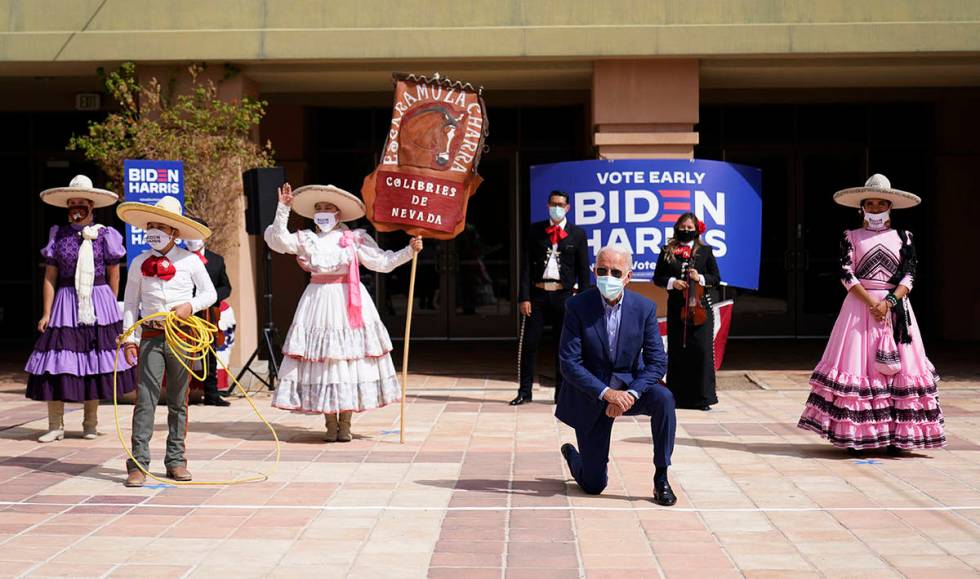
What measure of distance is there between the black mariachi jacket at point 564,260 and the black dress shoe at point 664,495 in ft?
14.8

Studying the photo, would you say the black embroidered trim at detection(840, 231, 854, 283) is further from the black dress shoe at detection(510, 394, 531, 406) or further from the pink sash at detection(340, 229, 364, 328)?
the black dress shoe at detection(510, 394, 531, 406)

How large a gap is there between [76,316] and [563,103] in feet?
32.4

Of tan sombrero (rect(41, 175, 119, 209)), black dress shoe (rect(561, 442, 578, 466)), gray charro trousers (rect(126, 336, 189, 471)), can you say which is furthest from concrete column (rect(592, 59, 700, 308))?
gray charro trousers (rect(126, 336, 189, 471))

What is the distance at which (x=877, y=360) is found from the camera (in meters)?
8.62

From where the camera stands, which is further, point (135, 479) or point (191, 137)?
point (191, 137)

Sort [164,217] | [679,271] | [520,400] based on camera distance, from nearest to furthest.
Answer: [164,217], [679,271], [520,400]

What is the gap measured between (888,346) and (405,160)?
3.79 meters

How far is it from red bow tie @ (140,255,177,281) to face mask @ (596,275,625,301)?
272 centimetres

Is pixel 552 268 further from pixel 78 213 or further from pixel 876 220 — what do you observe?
pixel 78 213

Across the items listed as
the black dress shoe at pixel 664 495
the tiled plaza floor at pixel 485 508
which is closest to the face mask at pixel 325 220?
the tiled plaza floor at pixel 485 508

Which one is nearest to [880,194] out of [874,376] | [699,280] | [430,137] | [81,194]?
[874,376]

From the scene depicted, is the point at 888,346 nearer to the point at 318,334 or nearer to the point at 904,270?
the point at 904,270

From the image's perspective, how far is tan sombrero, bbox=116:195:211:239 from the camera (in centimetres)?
776

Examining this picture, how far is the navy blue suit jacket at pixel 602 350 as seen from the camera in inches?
286
